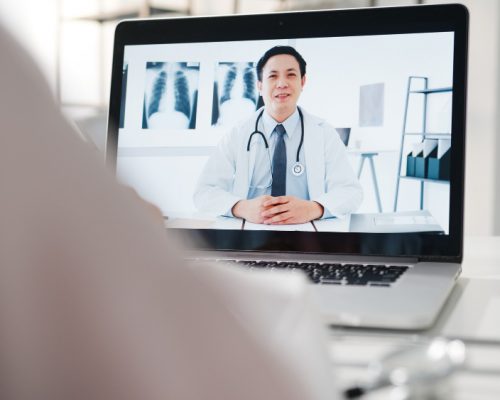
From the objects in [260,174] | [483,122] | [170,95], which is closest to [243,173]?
[260,174]

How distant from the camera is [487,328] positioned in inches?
19.3

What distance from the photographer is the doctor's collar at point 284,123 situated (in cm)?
82

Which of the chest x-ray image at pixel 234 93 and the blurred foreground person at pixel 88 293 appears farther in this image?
the chest x-ray image at pixel 234 93

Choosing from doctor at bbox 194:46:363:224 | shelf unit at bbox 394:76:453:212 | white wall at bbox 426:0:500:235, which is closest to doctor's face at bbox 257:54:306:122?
doctor at bbox 194:46:363:224

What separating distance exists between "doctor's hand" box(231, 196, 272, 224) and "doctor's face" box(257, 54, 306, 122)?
0.32 ft

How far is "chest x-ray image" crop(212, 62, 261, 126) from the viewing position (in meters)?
0.84

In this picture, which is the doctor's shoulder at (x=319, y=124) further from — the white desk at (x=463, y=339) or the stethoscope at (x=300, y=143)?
the white desk at (x=463, y=339)

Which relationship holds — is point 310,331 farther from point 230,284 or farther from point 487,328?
point 487,328

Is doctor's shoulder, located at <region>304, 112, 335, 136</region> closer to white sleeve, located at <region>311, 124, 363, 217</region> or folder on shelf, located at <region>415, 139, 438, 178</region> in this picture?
white sleeve, located at <region>311, 124, 363, 217</region>

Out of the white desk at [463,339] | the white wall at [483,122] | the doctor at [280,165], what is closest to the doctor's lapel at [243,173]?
the doctor at [280,165]

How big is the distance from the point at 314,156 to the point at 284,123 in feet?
0.18

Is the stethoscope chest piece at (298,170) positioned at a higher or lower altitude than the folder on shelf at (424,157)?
lower

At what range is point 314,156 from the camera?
807mm

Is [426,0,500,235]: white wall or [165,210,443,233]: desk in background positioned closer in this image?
[165,210,443,233]: desk in background
